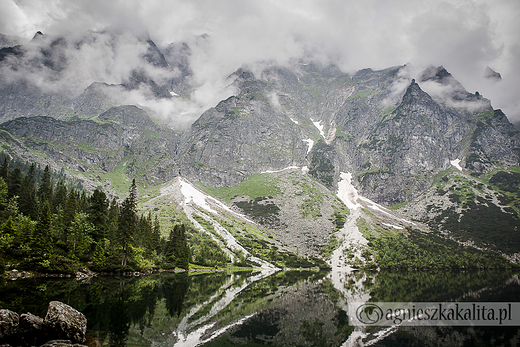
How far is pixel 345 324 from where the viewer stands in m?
31.6

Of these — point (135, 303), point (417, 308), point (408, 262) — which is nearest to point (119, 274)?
point (135, 303)

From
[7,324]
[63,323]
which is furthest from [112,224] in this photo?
[63,323]

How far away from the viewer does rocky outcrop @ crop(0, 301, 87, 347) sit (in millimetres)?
17359

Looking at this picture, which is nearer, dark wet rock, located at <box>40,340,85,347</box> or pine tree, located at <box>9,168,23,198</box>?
dark wet rock, located at <box>40,340,85,347</box>

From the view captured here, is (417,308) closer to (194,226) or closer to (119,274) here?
(119,274)

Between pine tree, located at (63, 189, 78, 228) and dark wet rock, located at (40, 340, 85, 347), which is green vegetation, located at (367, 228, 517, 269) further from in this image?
dark wet rock, located at (40, 340, 85, 347)

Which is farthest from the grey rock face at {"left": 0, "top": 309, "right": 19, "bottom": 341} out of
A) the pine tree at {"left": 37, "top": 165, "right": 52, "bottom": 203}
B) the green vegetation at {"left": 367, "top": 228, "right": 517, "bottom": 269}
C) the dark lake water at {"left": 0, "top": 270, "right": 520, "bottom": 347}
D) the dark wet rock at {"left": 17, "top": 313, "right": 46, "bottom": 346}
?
the green vegetation at {"left": 367, "top": 228, "right": 517, "bottom": 269}

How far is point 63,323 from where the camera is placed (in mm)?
18547

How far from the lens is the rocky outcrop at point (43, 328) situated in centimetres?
1736

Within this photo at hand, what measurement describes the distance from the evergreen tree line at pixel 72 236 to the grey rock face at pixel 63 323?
35615mm

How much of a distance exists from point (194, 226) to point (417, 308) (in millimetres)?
158376

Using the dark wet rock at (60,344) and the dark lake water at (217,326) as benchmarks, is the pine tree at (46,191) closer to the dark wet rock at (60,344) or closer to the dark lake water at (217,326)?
the dark lake water at (217,326)

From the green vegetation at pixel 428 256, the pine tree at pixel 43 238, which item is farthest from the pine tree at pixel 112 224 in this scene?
the green vegetation at pixel 428 256

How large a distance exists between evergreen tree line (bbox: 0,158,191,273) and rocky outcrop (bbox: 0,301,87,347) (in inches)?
1371
